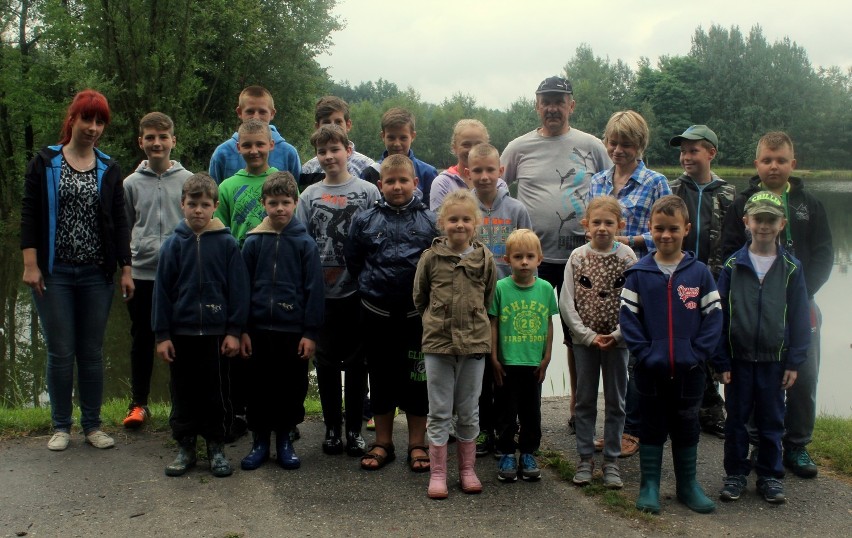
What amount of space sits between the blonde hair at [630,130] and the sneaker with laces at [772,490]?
2031 mm

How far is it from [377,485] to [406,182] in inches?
65.7

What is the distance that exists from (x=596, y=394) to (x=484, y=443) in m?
0.81

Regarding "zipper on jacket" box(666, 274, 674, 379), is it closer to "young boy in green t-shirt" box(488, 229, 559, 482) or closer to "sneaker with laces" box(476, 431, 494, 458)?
"young boy in green t-shirt" box(488, 229, 559, 482)

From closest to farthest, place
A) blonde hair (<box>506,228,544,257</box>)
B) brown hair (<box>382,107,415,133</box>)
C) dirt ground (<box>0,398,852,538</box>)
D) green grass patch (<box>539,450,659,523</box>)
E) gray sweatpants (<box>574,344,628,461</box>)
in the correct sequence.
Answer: dirt ground (<box>0,398,852,538</box>) → green grass patch (<box>539,450,659,523</box>) → blonde hair (<box>506,228,544,257</box>) → gray sweatpants (<box>574,344,628,461</box>) → brown hair (<box>382,107,415,133</box>)

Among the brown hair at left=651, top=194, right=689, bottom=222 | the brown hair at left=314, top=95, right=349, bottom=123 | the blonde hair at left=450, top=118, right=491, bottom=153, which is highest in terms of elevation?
the brown hair at left=314, top=95, right=349, bottom=123

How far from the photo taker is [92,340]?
4.80 m

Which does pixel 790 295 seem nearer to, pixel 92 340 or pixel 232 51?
pixel 92 340

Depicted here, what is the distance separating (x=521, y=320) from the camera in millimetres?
4344

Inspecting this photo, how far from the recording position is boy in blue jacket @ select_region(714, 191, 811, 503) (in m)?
4.17

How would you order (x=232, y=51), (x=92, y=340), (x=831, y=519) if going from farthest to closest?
(x=232, y=51) < (x=92, y=340) < (x=831, y=519)

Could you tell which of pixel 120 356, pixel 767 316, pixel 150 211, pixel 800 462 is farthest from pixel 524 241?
pixel 120 356

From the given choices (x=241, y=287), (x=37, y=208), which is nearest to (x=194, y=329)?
(x=241, y=287)

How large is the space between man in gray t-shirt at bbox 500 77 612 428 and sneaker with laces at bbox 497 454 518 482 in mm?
860

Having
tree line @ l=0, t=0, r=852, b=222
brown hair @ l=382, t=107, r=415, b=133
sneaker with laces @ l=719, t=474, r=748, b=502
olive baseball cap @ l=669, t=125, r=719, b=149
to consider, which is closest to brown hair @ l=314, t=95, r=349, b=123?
brown hair @ l=382, t=107, r=415, b=133
